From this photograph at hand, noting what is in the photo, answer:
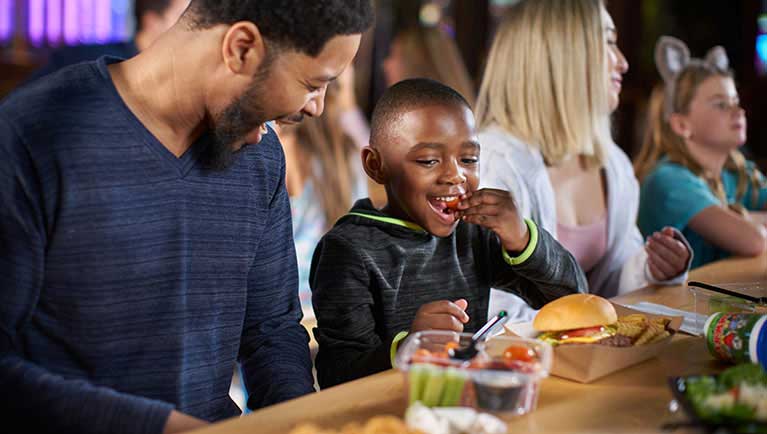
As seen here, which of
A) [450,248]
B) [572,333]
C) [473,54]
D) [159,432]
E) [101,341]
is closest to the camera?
[159,432]

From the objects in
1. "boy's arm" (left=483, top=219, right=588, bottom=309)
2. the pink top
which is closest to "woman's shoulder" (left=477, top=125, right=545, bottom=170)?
the pink top

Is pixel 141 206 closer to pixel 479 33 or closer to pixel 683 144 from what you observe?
pixel 683 144

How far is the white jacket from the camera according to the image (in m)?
2.55

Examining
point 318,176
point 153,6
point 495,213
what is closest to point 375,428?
point 495,213

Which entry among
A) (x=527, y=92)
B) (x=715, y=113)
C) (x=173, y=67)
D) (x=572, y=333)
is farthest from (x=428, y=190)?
(x=715, y=113)

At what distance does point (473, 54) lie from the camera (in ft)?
26.4

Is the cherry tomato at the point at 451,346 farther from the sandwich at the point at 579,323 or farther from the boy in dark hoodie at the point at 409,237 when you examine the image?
the boy in dark hoodie at the point at 409,237

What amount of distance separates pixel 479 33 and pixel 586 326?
22.1ft

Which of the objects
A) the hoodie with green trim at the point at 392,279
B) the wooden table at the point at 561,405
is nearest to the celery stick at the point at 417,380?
the wooden table at the point at 561,405

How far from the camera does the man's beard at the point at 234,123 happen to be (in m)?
1.45

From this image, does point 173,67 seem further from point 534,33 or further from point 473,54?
point 473,54

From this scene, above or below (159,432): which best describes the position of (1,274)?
above

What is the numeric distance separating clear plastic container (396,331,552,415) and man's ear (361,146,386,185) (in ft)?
2.15

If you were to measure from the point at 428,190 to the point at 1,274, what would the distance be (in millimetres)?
803
